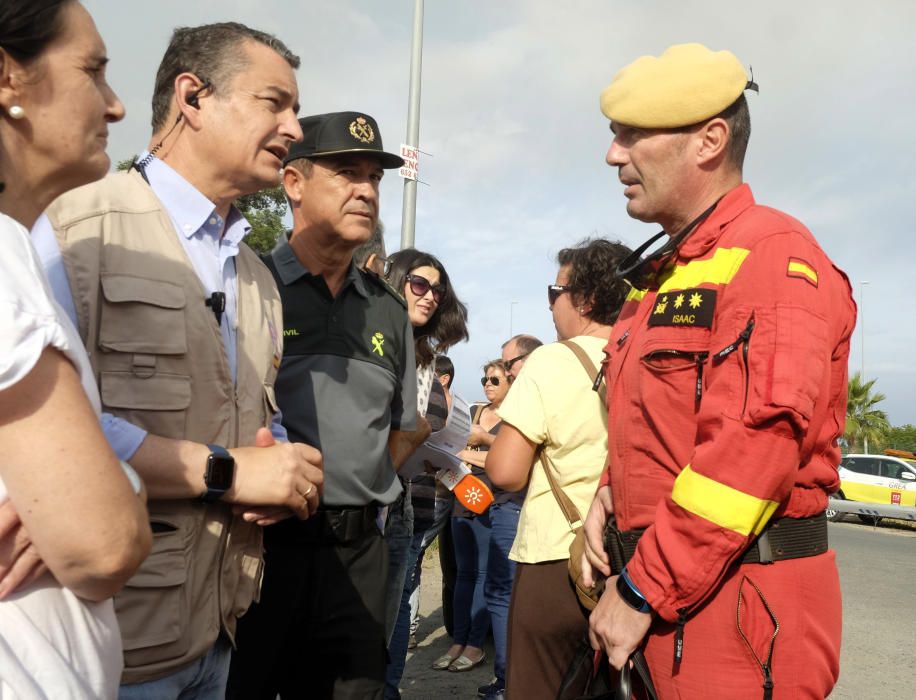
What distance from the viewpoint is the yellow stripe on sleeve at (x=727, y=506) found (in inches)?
71.7

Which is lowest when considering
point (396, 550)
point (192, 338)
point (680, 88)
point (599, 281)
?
point (396, 550)

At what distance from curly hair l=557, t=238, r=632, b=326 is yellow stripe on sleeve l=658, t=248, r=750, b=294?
3.64 feet

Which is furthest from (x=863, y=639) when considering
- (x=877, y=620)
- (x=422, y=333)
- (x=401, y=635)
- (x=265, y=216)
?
(x=265, y=216)

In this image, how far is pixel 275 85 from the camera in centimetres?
220

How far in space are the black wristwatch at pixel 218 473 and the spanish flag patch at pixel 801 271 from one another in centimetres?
142

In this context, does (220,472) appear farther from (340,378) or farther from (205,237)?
(340,378)

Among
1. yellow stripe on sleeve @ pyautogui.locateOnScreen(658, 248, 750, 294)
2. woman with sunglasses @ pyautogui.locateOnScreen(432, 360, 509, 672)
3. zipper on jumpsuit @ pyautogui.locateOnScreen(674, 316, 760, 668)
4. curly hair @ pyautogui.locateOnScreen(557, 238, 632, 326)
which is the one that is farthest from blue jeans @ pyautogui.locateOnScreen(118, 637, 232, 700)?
woman with sunglasses @ pyautogui.locateOnScreen(432, 360, 509, 672)

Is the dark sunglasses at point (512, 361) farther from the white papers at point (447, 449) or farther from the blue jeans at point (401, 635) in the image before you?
the white papers at point (447, 449)

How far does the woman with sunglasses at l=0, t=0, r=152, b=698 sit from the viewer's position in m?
1.06

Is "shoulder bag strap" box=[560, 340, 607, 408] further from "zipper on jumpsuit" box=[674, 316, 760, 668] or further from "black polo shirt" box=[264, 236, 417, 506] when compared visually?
"zipper on jumpsuit" box=[674, 316, 760, 668]

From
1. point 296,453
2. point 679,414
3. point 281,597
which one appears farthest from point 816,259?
point 281,597

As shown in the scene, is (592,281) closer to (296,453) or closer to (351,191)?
(351,191)

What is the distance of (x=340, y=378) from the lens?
278cm

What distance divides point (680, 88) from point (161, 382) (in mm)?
1619
